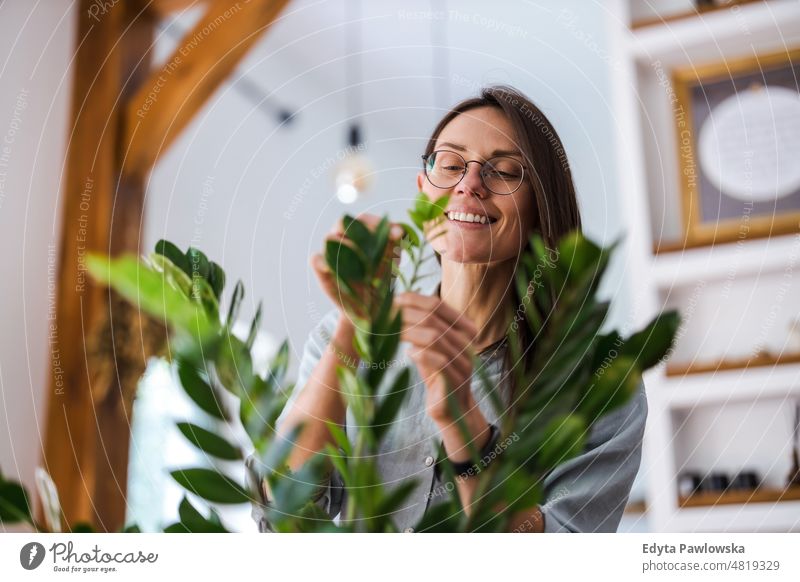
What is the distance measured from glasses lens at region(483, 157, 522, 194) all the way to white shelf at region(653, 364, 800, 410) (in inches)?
23.0

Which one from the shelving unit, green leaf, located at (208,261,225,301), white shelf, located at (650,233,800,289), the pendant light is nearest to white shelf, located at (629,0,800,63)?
the shelving unit

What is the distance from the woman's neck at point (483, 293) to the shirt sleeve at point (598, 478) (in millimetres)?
94

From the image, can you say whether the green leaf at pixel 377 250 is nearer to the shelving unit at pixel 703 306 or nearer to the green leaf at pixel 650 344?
the green leaf at pixel 650 344

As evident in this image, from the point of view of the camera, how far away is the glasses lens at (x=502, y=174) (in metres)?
0.51

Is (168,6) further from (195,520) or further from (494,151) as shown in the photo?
(195,520)

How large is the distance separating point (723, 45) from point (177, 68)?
725mm

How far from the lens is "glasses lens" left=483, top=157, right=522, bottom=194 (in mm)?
513

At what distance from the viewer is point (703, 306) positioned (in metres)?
1.04

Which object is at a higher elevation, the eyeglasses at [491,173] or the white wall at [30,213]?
the white wall at [30,213]

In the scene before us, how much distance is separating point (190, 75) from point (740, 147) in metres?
0.71

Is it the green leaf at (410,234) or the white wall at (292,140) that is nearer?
the green leaf at (410,234)

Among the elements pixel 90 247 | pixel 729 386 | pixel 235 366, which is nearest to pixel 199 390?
pixel 235 366

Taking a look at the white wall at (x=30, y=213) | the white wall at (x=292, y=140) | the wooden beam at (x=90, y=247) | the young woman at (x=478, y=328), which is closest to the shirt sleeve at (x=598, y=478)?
the young woman at (x=478, y=328)

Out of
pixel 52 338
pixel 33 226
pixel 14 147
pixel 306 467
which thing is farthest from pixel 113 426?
pixel 306 467
